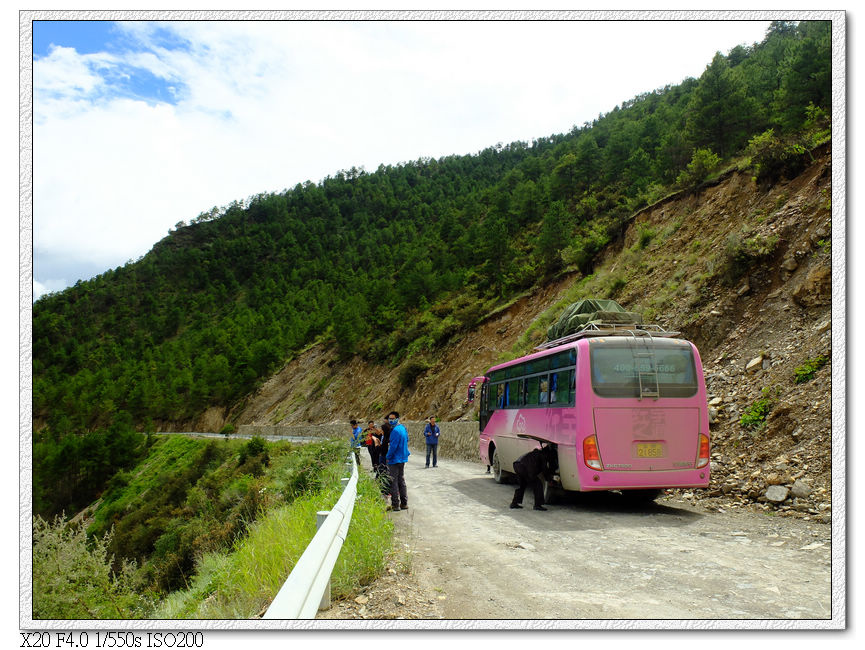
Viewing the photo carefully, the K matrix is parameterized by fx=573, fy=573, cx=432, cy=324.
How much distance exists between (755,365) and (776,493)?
4634mm

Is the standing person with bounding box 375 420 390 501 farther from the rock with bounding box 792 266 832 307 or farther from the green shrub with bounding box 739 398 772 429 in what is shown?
the rock with bounding box 792 266 832 307

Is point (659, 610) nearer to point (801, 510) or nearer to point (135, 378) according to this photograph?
point (801, 510)

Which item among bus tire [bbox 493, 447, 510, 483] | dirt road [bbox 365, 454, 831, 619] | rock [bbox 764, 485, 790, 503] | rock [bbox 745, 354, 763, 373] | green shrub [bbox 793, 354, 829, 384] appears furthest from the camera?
bus tire [bbox 493, 447, 510, 483]

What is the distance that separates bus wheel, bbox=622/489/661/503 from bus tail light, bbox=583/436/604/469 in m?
2.37

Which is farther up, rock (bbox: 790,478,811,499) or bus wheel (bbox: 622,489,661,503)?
rock (bbox: 790,478,811,499)

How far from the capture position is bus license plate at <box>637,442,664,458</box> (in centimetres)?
987

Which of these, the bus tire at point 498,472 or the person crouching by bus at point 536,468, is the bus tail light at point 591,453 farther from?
the bus tire at point 498,472

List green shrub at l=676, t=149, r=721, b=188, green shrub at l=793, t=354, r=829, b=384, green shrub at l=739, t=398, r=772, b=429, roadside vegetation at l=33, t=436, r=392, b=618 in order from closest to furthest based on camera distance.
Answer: roadside vegetation at l=33, t=436, r=392, b=618, green shrub at l=793, t=354, r=829, b=384, green shrub at l=739, t=398, r=772, b=429, green shrub at l=676, t=149, r=721, b=188

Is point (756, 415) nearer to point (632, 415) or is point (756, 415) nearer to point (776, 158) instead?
point (632, 415)

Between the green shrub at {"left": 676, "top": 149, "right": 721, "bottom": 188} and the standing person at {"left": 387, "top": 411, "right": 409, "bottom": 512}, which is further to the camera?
the green shrub at {"left": 676, "top": 149, "right": 721, "bottom": 188}

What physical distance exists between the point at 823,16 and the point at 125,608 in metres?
19.0

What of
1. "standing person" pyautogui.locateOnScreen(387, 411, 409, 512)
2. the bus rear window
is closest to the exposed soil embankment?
the bus rear window

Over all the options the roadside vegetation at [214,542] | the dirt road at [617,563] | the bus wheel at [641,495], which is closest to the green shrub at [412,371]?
the roadside vegetation at [214,542]

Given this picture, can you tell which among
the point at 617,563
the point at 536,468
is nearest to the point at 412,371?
the point at 536,468
